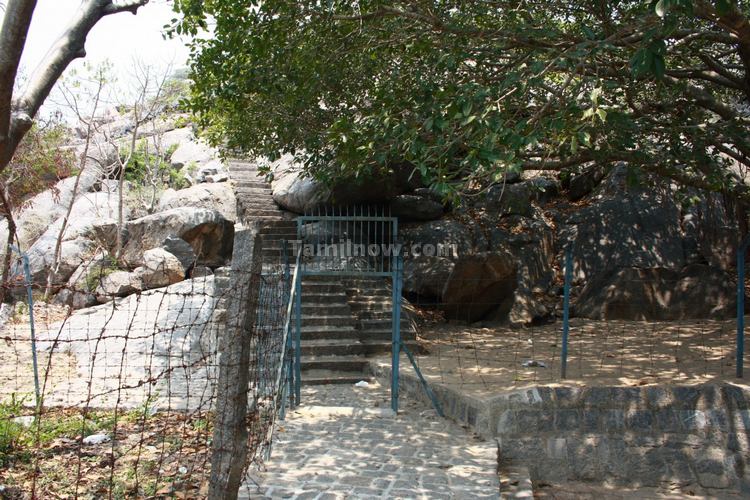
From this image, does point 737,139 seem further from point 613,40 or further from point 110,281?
point 110,281

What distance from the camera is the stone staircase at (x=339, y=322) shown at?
31.3 feet

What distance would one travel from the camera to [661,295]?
40.5ft

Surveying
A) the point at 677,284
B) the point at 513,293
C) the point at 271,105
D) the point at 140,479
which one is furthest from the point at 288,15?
the point at 677,284

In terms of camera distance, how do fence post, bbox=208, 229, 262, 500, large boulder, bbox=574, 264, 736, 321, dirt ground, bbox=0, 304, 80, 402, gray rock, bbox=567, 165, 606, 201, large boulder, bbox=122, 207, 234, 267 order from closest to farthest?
fence post, bbox=208, 229, 262, 500, dirt ground, bbox=0, 304, 80, 402, large boulder, bbox=574, 264, 736, 321, large boulder, bbox=122, 207, 234, 267, gray rock, bbox=567, 165, 606, 201

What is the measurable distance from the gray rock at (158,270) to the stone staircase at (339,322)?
2.48 meters

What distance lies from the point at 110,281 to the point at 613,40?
10844 millimetres

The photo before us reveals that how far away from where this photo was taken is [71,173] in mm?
17484

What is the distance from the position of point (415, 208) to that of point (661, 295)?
16.1ft

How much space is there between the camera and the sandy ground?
771 cm

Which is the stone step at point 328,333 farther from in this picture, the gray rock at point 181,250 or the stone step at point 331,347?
the gray rock at point 181,250

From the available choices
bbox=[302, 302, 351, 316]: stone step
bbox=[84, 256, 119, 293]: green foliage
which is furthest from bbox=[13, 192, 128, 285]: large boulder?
bbox=[302, 302, 351, 316]: stone step

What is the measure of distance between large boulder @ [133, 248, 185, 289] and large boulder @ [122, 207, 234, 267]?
90 centimetres

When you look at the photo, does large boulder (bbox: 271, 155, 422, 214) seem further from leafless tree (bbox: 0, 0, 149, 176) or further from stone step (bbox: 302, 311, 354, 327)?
leafless tree (bbox: 0, 0, 149, 176)

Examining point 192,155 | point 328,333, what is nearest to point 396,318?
point 328,333
